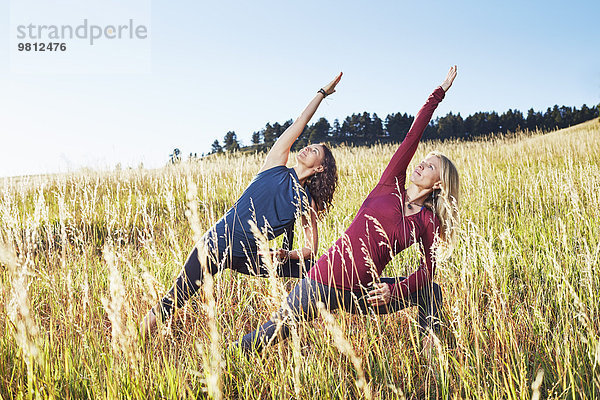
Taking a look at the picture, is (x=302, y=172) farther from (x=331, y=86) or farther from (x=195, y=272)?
(x=195, y=272)

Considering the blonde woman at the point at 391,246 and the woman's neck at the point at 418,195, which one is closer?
the blonde woman at the point at 391,246

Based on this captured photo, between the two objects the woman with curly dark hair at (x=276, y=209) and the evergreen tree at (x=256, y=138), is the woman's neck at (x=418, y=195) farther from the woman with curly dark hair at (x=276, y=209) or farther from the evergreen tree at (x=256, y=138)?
the evergreen tree at (x=256, y=138)

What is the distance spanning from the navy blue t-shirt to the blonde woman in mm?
530

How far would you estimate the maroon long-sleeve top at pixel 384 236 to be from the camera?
7.48ft

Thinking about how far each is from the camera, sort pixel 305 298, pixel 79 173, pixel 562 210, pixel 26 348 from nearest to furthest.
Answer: pixel 26 348 < pixel 305 298 < pixel 562 210 < pixel 79 173

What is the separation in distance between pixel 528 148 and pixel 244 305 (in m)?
10.2

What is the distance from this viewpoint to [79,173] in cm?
832

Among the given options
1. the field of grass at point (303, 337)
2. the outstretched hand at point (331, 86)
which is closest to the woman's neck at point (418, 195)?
the field of grass at point (303, 337)

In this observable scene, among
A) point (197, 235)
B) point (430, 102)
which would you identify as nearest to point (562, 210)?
point (430, 102)

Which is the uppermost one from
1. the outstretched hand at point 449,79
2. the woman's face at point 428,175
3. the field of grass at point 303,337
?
the outstretched hand at point 449,79

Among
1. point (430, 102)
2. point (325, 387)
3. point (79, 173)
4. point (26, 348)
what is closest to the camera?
point (26, 348)

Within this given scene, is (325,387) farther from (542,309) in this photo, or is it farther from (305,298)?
(542,309)

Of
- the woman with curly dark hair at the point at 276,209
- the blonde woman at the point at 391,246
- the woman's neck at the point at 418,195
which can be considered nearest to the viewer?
the blonde woman at the point at 391,246

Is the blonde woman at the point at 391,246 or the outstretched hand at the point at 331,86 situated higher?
the outstretched hand at the point at 331,86
